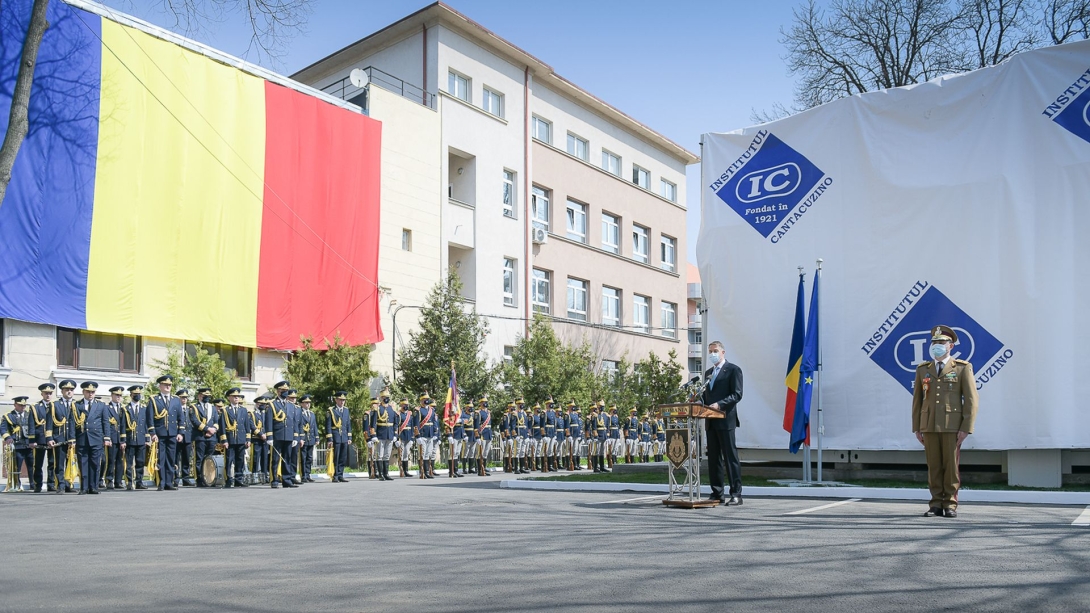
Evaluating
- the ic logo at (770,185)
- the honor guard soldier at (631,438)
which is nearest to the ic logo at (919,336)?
the ic logo at (770,185)

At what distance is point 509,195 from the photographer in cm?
3419

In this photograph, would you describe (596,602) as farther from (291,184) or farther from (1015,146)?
(291,184)

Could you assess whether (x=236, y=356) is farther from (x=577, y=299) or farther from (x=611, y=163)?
(x=611, y=163)

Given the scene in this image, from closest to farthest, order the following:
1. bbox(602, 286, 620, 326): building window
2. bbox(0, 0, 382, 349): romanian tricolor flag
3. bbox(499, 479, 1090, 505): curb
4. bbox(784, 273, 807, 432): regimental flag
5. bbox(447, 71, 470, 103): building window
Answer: bbox(499, 479, 1090, 505): curb → bbox(784, 273, 807, 432): regimental flag → bbox(0, 0, 382, 349): romanian tricolor flag → bbox(447, 71, 470, 103): building window → bbox(602, 286, 620, 326): building window

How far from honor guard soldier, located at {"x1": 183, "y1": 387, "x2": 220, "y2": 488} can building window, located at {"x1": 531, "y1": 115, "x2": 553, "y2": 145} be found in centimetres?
2014

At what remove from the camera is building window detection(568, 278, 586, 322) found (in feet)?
122

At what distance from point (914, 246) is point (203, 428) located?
13.1 m

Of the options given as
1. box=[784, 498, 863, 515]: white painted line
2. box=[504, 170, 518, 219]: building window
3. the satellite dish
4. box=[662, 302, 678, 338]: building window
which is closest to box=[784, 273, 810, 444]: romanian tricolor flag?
box=[784, 498, 863, 515]: white painted line

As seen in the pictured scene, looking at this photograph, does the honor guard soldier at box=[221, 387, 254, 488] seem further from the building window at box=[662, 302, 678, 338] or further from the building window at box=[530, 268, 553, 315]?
the building window at box=[662, 302, 678, 338]

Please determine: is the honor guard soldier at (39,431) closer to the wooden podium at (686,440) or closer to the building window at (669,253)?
the wooden podium at (686,440)

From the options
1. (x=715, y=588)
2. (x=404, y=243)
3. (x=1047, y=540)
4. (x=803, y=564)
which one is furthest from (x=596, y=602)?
(x=404, y=243)

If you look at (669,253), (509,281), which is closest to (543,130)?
(509,281)

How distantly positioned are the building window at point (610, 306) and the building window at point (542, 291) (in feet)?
12.4

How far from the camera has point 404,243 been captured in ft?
96.7
